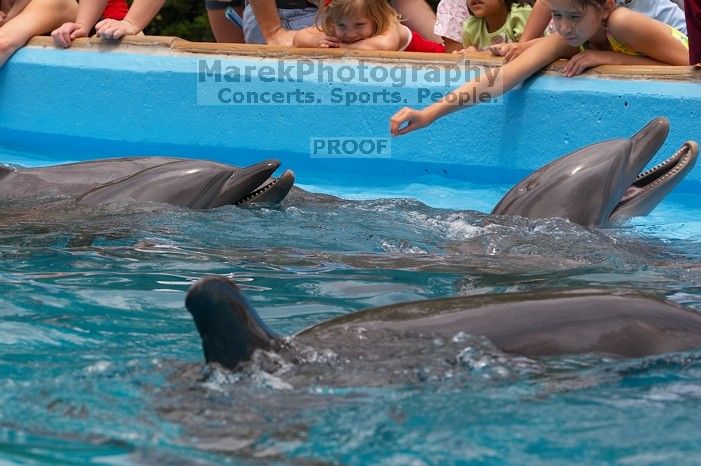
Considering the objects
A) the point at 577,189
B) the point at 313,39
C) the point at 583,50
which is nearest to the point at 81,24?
the point at 313,39

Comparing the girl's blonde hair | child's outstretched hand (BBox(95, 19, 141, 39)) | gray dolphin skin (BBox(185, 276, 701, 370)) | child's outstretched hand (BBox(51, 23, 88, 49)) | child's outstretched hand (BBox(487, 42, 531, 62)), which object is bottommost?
gray dolphin skin (BBox(185, 276, 701, 370))

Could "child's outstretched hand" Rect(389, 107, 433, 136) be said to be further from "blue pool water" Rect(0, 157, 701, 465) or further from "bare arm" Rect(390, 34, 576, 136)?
"blue pool water" Rect(0, 157, 701, 465)

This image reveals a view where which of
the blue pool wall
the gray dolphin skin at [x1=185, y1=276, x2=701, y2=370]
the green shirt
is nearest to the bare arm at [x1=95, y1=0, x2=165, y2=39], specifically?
the blue pool wall

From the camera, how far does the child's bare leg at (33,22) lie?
9.80m

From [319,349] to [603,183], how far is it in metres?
2.98

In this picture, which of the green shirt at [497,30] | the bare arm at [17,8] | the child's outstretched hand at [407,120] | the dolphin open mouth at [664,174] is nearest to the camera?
the dolphin open mouth at [664,174]

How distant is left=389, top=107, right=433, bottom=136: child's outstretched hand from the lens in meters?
6.88

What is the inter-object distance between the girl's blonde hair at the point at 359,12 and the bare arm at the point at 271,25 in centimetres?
50

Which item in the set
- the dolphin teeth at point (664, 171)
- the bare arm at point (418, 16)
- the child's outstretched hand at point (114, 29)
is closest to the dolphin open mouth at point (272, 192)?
the dolphin teeth at point (664, 171)

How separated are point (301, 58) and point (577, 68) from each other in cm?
201

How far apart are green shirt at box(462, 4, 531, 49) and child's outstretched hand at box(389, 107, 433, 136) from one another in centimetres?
153

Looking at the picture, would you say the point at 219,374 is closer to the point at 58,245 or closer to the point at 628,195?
the point at 58,245

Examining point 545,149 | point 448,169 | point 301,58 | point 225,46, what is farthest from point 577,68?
point 225,46

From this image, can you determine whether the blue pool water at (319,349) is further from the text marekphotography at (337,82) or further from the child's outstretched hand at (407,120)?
the text marekphotography at (337,82)
